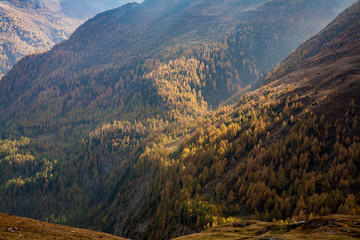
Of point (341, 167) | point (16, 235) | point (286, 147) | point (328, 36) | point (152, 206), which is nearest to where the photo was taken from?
point (16, 235)

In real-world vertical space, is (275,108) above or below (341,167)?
above

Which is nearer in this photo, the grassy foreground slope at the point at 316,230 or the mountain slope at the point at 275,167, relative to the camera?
the grassy foreground slope at the point at 316,230

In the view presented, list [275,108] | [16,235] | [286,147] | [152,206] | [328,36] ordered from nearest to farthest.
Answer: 1. [16,235]
2. [286,147]
3. [275,108]
4. [152,206]
5. [328,36]

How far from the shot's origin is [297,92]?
120000 millimetres

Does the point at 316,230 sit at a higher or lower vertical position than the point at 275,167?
higher

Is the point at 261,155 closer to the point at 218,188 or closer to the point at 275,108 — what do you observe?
the point at 218,188

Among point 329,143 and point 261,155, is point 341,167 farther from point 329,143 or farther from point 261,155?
point 261,155

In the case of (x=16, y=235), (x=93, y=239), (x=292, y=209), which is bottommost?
(x=292, y=209)

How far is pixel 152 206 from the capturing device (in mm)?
127312

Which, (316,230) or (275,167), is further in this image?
(275,167)

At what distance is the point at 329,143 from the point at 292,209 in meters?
30.4

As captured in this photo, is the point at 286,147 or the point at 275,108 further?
the point at 275,108

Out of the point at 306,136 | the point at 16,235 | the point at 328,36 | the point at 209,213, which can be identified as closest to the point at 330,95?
the point at 306,136

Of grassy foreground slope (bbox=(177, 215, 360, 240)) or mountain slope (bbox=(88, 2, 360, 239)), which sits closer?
grassy foreground slope (bbox=(177, 215, 360, 240))
